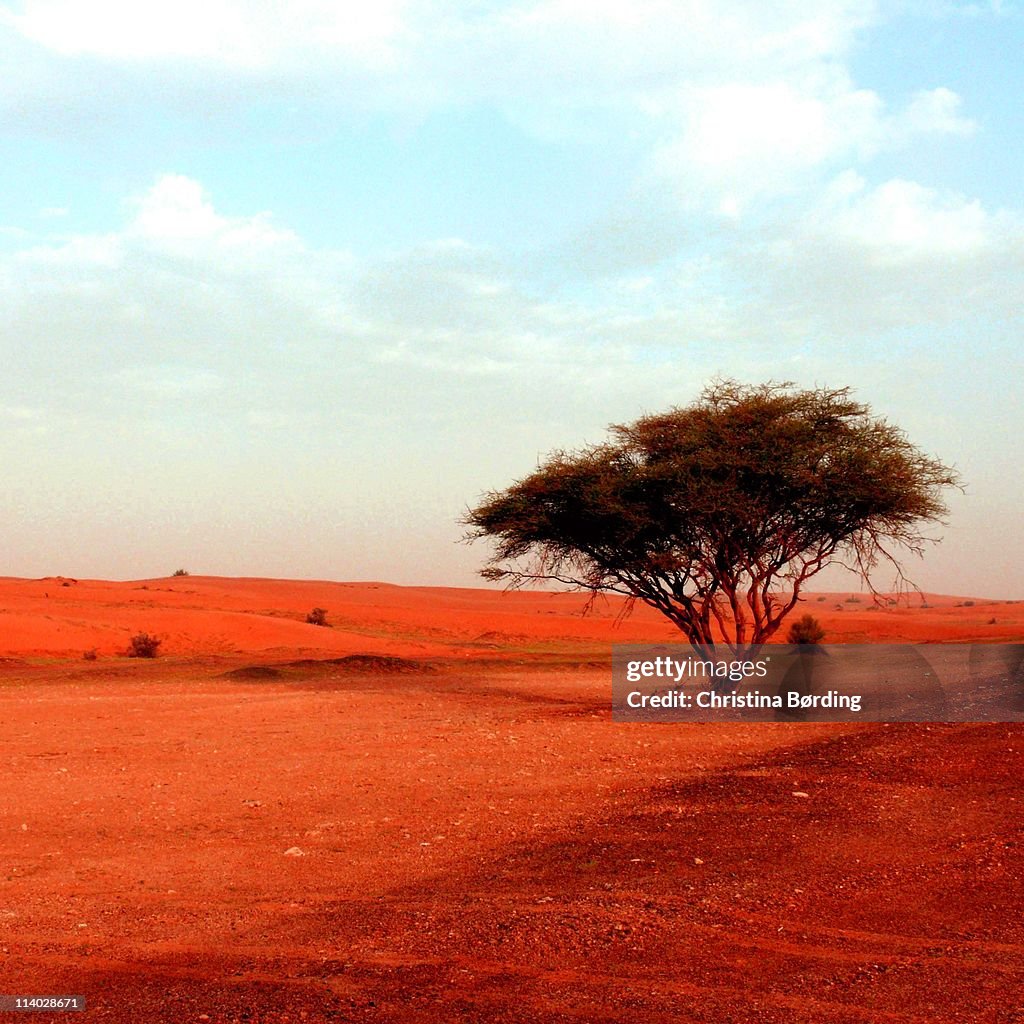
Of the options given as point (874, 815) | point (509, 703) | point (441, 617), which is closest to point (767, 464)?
point (509, 703)

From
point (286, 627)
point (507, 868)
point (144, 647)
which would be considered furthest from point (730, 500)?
point (286, 627)

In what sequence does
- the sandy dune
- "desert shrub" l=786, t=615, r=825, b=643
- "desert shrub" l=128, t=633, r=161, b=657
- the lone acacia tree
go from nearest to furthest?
the lone acacia tree
"desert shrub" l=128, t=633, r=161, b=657
the sandy dune
"desert shrub" l=786, t=615, r=825, b=643

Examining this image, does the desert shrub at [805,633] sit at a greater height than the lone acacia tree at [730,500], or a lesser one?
lesser

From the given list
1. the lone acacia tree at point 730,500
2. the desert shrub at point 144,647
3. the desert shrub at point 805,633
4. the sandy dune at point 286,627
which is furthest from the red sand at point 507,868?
the desert shrub at point 805,633

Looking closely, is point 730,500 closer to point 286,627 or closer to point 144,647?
point 144,647

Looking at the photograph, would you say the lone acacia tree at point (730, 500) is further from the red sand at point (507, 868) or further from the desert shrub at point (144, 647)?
the desert shrub at point (144, 647)

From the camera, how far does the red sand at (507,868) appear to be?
5332 mm

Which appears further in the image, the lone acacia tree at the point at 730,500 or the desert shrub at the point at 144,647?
the desert shrub at the point at 144,647

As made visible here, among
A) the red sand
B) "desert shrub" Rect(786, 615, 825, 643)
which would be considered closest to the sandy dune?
"desert shrub" Rect(786, 615, 825, 643)

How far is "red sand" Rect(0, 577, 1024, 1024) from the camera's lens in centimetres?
533

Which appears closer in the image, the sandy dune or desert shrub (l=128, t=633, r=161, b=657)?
desert shrub (l=128, t=633, r=161, b=657)

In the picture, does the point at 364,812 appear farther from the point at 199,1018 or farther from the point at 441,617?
the point at 441,617

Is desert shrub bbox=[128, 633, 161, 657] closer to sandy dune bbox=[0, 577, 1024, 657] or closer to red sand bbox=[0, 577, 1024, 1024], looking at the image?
sandy dune bbox=[0, 577, 1024, 657]

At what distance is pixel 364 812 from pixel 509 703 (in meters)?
12.3
